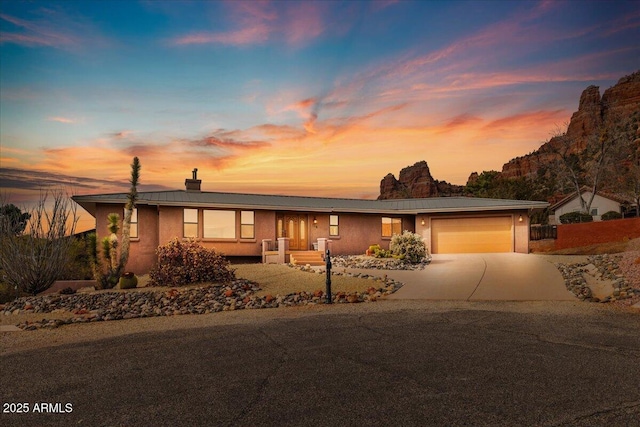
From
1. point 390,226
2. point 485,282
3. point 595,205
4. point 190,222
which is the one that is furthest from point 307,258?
point 595,205

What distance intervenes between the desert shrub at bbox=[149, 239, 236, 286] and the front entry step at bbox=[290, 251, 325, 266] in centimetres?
538

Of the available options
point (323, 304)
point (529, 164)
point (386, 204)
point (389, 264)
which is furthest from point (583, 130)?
point (323, 304)

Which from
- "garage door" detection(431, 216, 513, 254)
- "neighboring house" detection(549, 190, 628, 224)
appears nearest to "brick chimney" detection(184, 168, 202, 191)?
"garage door" detection(431, 216, 513, 254)

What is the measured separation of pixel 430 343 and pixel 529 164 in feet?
388

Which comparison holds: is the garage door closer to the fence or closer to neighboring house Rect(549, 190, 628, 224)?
the fence

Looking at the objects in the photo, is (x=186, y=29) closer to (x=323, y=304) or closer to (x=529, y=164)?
(x=323, y=304)

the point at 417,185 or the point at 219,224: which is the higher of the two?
the point at 417,185

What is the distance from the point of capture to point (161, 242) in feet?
67.2

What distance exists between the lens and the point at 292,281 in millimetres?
15125

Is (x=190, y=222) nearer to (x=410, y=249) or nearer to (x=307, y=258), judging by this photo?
(x=307, y=258)

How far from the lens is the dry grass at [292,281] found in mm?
13534

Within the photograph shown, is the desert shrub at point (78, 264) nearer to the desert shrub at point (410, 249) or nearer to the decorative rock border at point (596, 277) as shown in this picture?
the desert shrub at point (410, 249)

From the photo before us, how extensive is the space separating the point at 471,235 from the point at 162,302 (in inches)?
765

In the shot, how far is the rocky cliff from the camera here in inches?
4431
